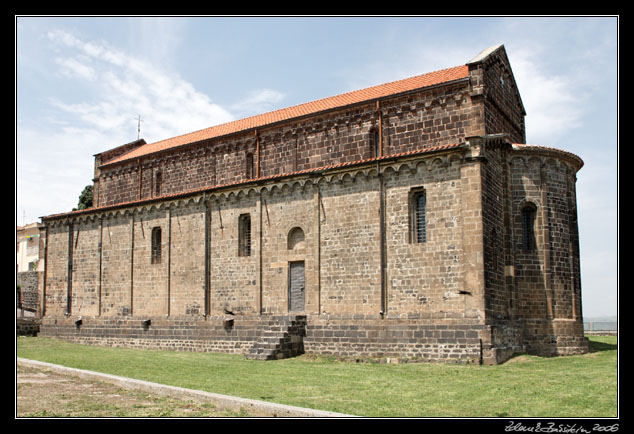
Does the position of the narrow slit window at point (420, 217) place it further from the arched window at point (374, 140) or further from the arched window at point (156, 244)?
the arched window at point (156, 244)

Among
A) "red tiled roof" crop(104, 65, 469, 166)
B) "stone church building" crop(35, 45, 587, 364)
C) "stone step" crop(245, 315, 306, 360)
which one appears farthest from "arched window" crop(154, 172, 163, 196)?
"stone step" crop(245, 315, 306, 360)

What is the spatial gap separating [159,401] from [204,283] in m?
16.1

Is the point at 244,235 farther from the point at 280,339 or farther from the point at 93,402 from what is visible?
the point at 93,402

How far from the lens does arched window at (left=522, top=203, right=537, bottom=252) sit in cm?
2441

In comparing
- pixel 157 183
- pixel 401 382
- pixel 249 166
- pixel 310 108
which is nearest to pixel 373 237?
pixel 401 382

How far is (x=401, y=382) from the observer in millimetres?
17094

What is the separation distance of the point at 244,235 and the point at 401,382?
13764 mm

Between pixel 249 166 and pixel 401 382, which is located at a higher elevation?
pixel 249 166

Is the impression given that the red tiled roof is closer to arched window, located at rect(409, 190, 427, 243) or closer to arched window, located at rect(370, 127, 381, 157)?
arched window, located at rect(370, 127, 381, 157)

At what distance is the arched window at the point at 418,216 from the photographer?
23375 mm

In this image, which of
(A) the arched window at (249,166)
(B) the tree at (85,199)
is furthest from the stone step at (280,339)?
(B) the tree at (85,199)

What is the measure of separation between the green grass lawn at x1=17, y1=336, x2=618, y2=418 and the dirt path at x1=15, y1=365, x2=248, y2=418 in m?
1.63

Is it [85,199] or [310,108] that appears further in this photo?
[85,199]

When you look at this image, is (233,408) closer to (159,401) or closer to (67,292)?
(159,401)
